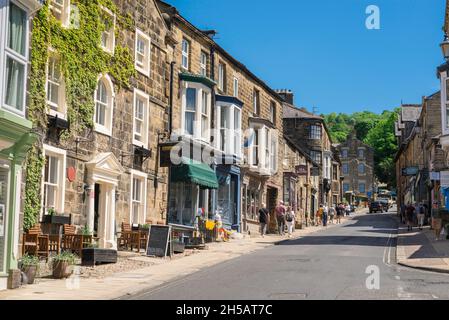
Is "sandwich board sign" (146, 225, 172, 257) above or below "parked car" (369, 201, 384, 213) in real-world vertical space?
below

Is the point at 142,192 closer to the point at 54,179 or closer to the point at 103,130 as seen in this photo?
the point at 103,130

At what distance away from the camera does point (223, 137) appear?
3231cm

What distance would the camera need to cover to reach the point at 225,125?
32375 mm

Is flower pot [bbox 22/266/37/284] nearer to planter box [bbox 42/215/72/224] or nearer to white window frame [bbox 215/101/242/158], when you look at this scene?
planter box [bbox 42/215/72/224]

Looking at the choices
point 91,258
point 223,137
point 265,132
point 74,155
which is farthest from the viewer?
point 265,132

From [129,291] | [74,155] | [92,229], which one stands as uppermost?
[74,155]

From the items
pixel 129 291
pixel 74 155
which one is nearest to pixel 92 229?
pixel 74 155

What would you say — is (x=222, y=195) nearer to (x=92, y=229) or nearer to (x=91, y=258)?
(x=92, y=229)

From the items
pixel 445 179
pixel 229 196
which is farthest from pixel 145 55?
pixel 445 179

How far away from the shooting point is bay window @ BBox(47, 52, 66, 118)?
18969 mm

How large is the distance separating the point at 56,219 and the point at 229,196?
1614 centimetres

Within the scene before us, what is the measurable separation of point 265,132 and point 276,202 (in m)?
6.20

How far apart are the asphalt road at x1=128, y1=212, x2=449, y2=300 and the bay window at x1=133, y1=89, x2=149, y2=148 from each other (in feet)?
19.9

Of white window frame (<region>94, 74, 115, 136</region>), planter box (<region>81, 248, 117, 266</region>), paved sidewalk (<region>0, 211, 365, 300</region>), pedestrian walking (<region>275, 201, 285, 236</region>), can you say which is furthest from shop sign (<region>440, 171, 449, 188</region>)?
planter box (<region>81, 248, 117, 266</region>)
